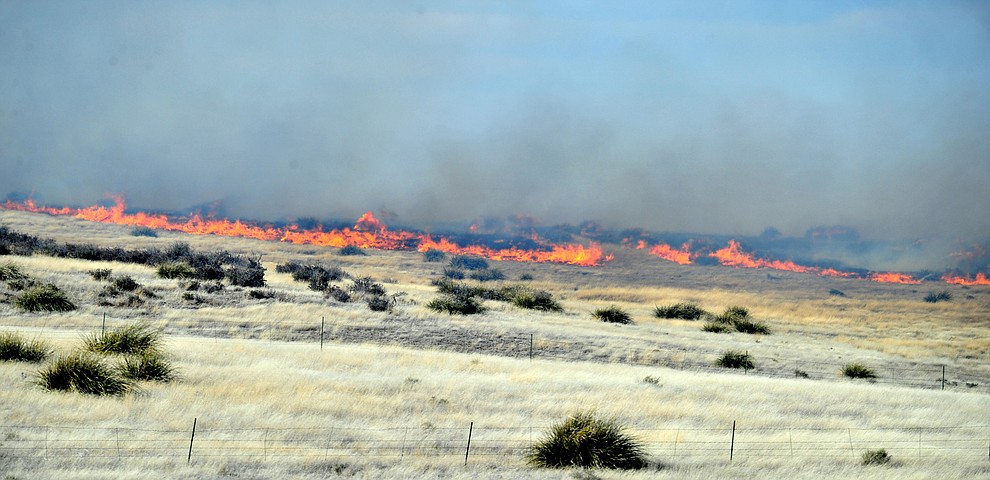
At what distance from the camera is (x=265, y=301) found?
Result: 1684 inches

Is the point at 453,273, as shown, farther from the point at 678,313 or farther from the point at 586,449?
the point at 586,449

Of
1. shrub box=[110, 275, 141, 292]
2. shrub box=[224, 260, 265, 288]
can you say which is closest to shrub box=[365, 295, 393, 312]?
shrub box=[224, 260, 265, 288]

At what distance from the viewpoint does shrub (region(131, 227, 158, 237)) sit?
114575mm

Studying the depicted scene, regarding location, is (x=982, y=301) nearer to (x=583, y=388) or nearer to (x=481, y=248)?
(x=481, y=248)

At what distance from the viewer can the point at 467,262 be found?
111875mm

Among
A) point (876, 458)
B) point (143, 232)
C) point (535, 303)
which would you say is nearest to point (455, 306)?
point (535, 303)

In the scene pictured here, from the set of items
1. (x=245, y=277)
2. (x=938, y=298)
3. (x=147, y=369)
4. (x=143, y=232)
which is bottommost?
(x=938, y=298)

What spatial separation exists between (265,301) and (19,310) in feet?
39.1

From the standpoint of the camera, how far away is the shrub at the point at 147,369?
68.1 ft

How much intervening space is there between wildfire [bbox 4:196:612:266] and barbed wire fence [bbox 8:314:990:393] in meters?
83.7

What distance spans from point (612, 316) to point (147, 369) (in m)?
35.1

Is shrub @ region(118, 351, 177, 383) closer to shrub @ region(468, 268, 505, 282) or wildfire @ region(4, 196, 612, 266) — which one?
shrub @ region(468, 268, 505, 282)

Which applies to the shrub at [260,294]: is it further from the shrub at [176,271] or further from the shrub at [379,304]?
the shrub at [379,304]

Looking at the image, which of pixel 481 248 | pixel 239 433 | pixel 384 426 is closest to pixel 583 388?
pixel 384 426
